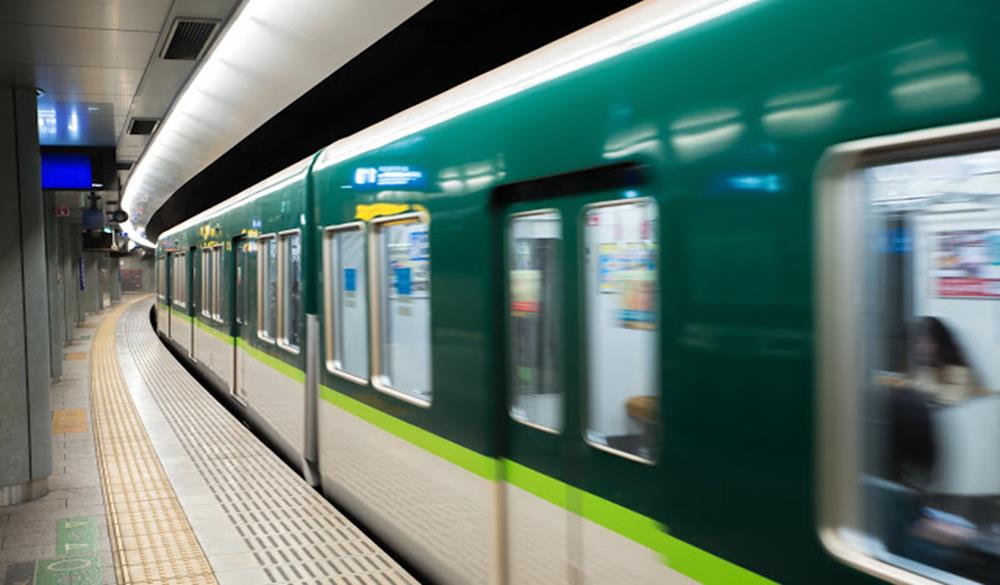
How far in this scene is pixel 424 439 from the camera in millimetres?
4273

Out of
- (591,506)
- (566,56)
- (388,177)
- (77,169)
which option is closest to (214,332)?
(77,169)

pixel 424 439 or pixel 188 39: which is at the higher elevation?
pixel 188 39

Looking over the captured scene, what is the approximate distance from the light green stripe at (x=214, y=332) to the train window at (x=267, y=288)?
1.93 m

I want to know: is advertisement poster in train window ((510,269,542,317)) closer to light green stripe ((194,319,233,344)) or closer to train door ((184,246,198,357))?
light green stripe ((194,319,233,344))

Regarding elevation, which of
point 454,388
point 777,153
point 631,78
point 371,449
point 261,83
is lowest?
point 371,449

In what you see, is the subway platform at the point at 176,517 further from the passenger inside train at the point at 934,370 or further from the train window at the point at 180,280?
the train window at the point at 180,280

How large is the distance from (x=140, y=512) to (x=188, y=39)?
3.16 m

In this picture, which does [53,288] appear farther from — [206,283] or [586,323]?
[586,323]

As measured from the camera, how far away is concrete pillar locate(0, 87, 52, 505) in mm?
6461

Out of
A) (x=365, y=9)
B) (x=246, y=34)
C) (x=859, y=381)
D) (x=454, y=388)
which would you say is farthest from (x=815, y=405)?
(x=246, y=34)

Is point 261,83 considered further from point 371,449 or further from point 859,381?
point 859,381

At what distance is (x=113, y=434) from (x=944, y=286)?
872 cm

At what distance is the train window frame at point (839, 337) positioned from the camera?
6.31 ft

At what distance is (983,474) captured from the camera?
1690mm
